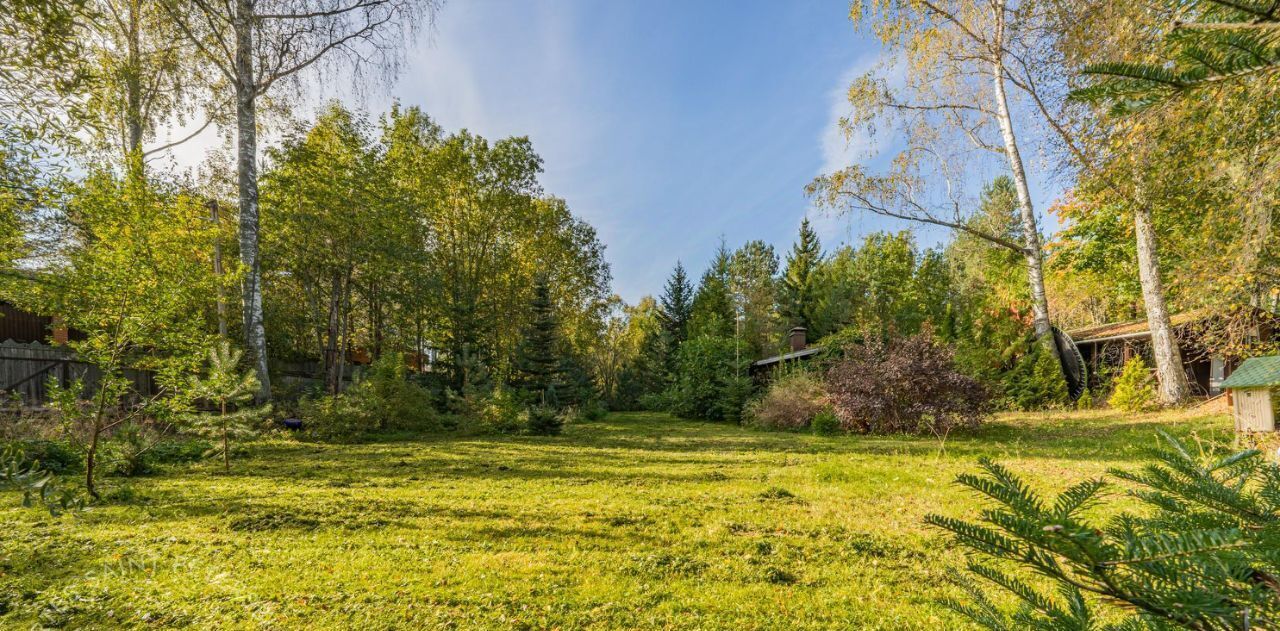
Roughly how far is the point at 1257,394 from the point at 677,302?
2822cm

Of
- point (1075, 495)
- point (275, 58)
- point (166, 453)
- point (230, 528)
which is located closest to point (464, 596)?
point (230, 528)

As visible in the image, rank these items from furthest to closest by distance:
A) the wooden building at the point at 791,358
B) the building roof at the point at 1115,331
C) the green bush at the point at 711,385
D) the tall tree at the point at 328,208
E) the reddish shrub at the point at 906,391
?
the wooden building at the point at 791,358, the green bush at the point at 711,385, the tall tree at the point at 328,208, the building roof at the point at 1115,331, the reddish shrub at the point at 906,391

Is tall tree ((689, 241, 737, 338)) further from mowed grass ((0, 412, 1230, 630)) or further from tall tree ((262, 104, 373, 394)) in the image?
mowed grass ((0, 412, 1230, 630))

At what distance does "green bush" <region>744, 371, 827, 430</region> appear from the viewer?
Answer: 40.5 feet

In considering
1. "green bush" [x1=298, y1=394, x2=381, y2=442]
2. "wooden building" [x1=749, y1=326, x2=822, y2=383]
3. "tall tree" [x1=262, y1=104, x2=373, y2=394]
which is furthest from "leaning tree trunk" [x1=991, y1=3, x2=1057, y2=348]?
"tall tree" [x1=262, y1=104, x2=373, y2=394]

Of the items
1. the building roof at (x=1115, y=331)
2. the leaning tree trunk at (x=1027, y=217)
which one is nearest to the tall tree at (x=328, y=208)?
the leaning tree trunk at (x=1027, y=217)

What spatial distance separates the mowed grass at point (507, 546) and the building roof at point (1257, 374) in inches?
54.3

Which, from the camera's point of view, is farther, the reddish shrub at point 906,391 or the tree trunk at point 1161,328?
the tree trunk at point 1161,328

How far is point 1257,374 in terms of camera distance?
602cm

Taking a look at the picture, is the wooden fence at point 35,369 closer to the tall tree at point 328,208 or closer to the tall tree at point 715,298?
the tall tree at point 328,208

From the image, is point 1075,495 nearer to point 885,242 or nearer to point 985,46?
point 985,46

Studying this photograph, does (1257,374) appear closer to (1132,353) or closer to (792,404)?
(792,404)

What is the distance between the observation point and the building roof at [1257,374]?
18.9ft

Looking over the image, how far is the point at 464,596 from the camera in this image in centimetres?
300
